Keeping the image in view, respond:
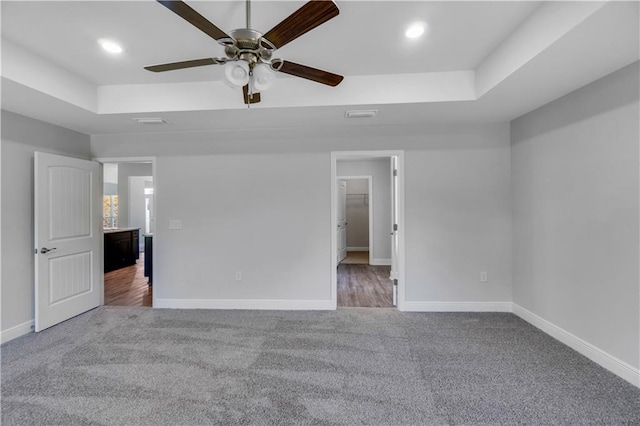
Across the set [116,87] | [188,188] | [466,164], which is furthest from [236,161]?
[466,164]

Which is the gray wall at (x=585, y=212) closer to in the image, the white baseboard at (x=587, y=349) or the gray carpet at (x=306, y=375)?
the white baseboard at (x=587, y=349)

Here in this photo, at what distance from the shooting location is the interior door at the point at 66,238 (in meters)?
3.21

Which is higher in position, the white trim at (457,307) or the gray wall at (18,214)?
the gray wall at (18,214)

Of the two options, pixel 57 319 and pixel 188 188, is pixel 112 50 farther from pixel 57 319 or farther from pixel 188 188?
pixel 57 319

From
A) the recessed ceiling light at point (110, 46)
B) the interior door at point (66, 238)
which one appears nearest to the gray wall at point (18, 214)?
the interior door at point (66, 238)

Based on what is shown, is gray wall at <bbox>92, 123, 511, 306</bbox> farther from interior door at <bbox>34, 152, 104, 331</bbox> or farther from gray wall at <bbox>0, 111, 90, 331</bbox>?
gray wall at <bbox>0, 111, 90, 331</bbox>

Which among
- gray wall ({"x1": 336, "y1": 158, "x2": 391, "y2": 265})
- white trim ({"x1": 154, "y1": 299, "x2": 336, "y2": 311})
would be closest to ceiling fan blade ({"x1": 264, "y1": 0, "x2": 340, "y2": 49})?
white trim ({"x1": 154, "y1": 299, "x2": 336, "y2": 311})

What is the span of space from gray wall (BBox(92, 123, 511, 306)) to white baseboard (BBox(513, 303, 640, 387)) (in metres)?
0.52

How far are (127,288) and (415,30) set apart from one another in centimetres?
536

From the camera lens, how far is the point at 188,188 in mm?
3941

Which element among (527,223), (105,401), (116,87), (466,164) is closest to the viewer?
(105,401)

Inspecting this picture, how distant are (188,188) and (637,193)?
4398 mm

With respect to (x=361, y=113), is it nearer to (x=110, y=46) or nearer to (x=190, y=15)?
(x=190, y=15)

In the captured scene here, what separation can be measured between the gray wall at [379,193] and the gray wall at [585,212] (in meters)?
3.53
